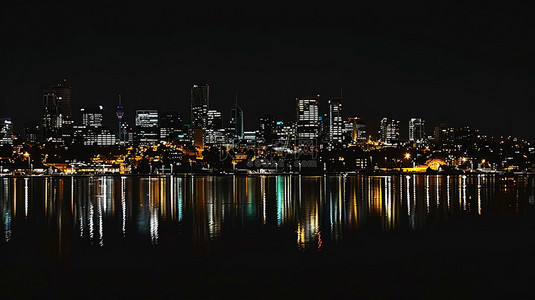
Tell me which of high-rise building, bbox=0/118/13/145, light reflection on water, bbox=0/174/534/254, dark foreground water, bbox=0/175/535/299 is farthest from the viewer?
high-rise building, bbox=0/118/13/145

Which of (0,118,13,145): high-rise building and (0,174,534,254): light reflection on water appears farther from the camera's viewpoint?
(0,118,13,145): high-rise building

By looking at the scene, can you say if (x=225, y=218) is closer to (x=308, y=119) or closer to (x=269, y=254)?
(x=269, y=254)

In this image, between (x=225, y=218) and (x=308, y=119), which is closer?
(x=225, y=218)

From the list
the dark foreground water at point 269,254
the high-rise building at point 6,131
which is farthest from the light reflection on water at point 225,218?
the high-rise building at point 6,131

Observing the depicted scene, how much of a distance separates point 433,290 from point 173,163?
10977 cm

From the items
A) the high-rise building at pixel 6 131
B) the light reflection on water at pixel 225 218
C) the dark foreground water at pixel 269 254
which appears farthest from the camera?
the high-rise building at pixel 6 131

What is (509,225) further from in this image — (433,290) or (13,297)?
(13,297)

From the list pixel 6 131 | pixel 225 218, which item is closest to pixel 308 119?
pixel 6 131

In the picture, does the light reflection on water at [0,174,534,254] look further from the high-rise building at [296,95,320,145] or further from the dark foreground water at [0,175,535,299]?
the high-rise building at [296,95,320,145]

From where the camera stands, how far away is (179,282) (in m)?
10.6

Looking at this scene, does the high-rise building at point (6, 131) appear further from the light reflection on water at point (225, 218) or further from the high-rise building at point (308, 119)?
the light reflection on water at point (225, 218)

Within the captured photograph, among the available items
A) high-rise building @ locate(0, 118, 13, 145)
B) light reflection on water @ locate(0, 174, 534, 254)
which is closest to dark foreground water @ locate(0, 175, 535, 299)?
light reflection on water @ locate(0, 174, 534, 254)

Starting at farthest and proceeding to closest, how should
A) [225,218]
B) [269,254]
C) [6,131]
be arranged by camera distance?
1. [6,131]
2. [225,218]
3. [269,254]

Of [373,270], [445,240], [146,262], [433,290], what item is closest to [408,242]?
[445,240]
